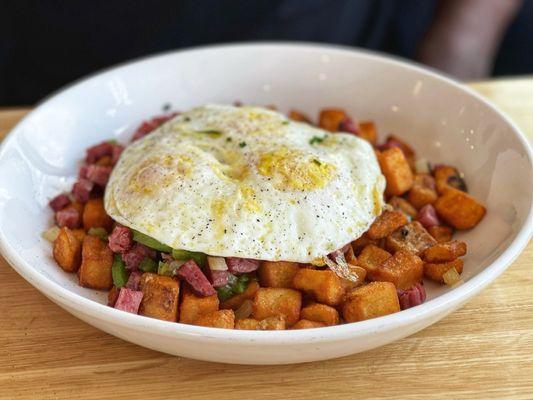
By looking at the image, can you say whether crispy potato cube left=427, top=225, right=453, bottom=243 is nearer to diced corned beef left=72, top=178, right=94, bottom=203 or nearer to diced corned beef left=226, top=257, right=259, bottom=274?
diced corned beef left=226, top=257, right=259, bottom=274

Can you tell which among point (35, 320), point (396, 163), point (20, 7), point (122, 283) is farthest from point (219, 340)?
point (20, 7)

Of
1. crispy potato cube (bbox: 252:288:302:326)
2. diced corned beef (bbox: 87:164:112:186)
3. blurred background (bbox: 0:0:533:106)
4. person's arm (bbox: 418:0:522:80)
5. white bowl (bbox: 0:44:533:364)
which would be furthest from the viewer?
person's arm (bbox: 418:0:522:80)

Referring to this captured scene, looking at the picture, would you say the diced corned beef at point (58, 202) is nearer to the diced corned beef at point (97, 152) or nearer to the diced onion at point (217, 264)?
the diced corned beef at point (97, 152)

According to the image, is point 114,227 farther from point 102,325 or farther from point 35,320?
point 102,325

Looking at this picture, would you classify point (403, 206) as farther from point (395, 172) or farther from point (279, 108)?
point (279, 108)

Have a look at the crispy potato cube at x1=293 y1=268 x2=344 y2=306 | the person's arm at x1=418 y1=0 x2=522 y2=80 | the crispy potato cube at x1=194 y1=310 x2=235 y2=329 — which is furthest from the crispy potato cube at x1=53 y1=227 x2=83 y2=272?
the person's arm at x1=418 y1=0 x2=522 y2=80

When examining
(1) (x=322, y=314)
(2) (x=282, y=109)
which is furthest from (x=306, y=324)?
(2) (x=282, y=109)

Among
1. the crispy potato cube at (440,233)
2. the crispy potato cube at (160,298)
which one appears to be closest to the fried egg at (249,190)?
the crispy potato cube at (160,298)
